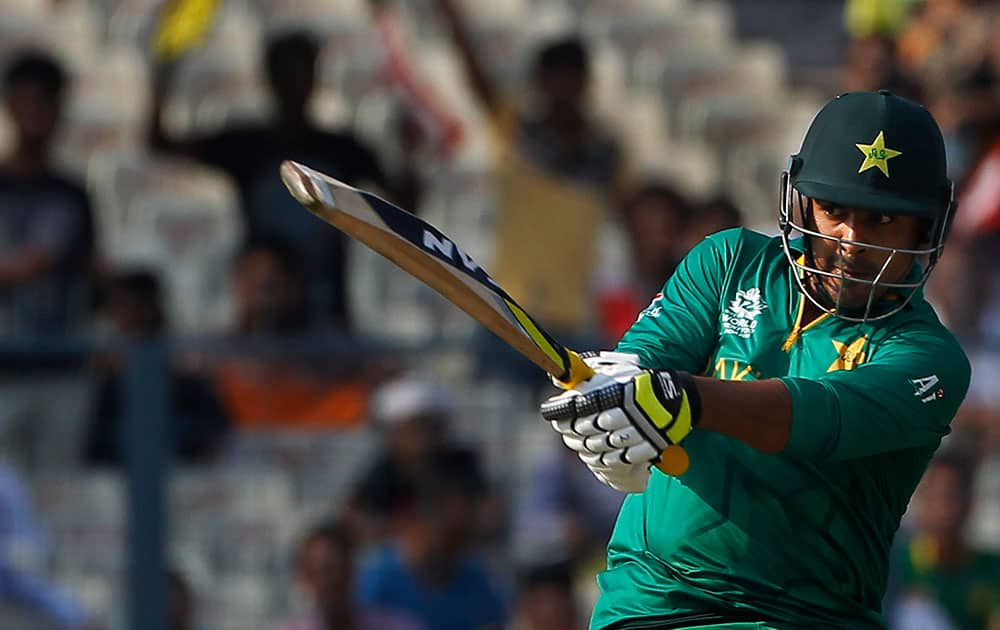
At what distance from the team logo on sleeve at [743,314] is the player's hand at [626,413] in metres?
0.50

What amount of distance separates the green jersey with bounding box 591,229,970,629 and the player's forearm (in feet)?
0.66

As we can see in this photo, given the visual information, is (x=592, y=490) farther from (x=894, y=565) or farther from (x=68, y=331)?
(x=68, y=331)

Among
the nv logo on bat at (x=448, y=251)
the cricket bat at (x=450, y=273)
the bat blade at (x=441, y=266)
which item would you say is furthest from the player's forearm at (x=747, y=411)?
the nv logo on bat at (x=448, y=251)

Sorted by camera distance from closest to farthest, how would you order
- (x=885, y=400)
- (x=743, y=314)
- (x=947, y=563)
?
(x=885, y=400), (x=743, y=314), (x=947, y=563)

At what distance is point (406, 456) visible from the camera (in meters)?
7.55

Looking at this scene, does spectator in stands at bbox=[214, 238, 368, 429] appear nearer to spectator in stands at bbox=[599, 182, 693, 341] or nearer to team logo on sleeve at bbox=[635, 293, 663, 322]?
spectator in stands at bbox=[599, 182, 693, 341]

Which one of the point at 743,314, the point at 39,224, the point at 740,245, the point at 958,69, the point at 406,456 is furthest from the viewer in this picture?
the point at 958,69

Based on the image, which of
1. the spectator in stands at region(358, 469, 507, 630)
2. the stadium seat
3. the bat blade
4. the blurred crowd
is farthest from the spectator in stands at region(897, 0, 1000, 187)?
the bat blade

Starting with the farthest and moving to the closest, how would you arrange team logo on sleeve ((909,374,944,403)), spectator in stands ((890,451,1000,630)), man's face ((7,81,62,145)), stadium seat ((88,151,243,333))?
stadium seat ((88,151,243,333)), man's face ((7,81,62,145)), spectator in stands ((890,451,1000,630)), team logo on sleeve ((909,374,944,403))

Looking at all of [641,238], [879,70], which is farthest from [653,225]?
[879,70]

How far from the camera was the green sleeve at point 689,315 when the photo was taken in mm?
4086

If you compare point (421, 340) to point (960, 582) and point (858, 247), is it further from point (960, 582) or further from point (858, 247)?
point (858, 247)

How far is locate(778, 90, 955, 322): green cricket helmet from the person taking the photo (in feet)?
12.9

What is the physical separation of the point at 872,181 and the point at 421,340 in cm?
391
